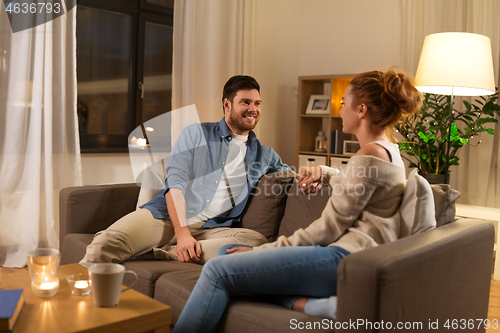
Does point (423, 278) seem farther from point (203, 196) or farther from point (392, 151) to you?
point (203, 196)

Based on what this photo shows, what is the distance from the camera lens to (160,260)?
194 centimetres

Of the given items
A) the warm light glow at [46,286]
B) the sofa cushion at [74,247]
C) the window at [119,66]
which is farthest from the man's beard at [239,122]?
the window at [119,66]

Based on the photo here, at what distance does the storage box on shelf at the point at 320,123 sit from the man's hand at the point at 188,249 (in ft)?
8.45

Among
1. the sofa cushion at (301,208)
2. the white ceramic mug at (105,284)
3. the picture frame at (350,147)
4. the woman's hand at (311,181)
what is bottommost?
the white ceramic mug at (105,284)

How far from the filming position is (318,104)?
14.5ft

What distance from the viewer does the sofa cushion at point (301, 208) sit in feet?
6.39

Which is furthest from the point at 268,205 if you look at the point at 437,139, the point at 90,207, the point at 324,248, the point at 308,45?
the point at 308,45

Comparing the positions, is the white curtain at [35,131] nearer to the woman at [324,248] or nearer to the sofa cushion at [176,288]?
the sofa cushion at [176,288]

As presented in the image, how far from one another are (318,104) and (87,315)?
11.6 feet

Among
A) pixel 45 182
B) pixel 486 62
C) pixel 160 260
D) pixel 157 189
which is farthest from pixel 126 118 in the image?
pixel 486 62

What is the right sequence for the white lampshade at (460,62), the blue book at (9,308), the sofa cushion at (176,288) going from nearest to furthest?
the blue book at (9,308) < the sofa cushion at (176,288) < the white lampshade at (460,62)

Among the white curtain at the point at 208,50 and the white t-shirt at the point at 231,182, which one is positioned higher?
the white curtain at the point at 208,50

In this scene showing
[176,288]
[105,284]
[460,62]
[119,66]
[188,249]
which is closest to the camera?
[105,284]

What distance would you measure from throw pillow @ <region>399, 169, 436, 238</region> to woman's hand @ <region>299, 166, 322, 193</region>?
538 millimetres
